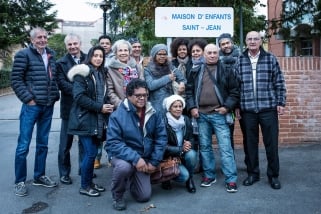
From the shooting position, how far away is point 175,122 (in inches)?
203

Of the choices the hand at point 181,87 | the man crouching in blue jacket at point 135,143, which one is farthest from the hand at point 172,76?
the man crouching in blue jacket at point 135,143

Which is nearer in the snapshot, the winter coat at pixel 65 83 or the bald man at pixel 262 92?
the bald man at pixel 262 92

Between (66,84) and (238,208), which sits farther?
(66,84)

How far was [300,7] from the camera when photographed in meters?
9.30

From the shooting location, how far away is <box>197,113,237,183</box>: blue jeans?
17.3ft

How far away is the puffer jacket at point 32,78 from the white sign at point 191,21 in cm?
256

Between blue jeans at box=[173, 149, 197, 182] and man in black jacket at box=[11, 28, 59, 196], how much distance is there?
5.86 ft

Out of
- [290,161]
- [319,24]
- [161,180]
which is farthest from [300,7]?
[161,180]

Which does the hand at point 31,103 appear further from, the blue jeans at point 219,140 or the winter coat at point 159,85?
the blue jeans at point 219,140

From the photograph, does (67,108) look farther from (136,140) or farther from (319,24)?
(319,24)

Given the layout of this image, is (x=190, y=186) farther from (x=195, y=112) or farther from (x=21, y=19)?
(x=21, y=19)

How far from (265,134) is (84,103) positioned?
227 centimetres

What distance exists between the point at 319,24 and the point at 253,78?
14.9 ft

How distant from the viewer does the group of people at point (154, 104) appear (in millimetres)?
4906
